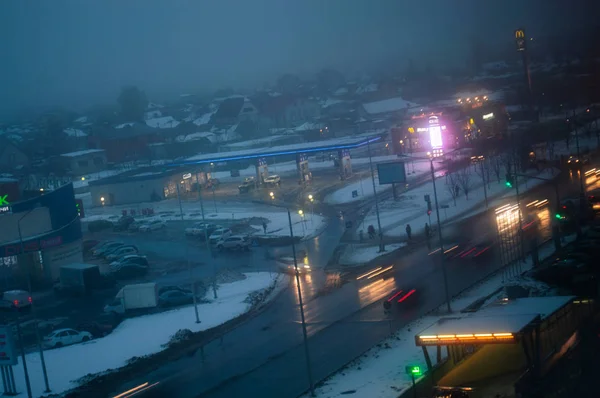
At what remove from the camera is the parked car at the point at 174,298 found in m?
11.5

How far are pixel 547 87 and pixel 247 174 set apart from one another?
1268 centimetres

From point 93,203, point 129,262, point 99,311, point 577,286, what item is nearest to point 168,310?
point 99,311

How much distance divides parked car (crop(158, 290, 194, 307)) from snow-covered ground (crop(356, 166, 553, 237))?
5.07m

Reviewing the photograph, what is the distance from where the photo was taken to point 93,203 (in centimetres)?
2550

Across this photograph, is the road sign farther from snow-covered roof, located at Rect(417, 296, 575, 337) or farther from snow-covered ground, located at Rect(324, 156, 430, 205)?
snow-covered ground, located at Rect(324, 156, 430, 205)

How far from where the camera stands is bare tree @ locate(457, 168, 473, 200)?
17.5 m

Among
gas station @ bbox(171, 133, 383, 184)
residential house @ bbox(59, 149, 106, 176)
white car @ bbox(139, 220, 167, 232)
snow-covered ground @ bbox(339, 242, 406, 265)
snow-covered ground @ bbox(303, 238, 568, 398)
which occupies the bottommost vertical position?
snow-covered ground @ bbox(339, 242, 406, 265)

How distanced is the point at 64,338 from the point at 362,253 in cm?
583

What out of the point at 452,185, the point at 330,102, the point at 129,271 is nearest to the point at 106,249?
the point at 129,271

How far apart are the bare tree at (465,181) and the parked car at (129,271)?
26.6ft

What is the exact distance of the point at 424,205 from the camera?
58.2ft

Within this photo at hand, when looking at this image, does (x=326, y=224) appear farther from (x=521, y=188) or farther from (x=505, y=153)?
(x=505, y=153)

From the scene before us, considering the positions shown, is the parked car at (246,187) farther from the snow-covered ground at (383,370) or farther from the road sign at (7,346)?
the road sign at (7,346)

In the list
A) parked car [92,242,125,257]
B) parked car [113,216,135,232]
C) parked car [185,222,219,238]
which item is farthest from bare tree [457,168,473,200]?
parked car [113,216,135,232]
